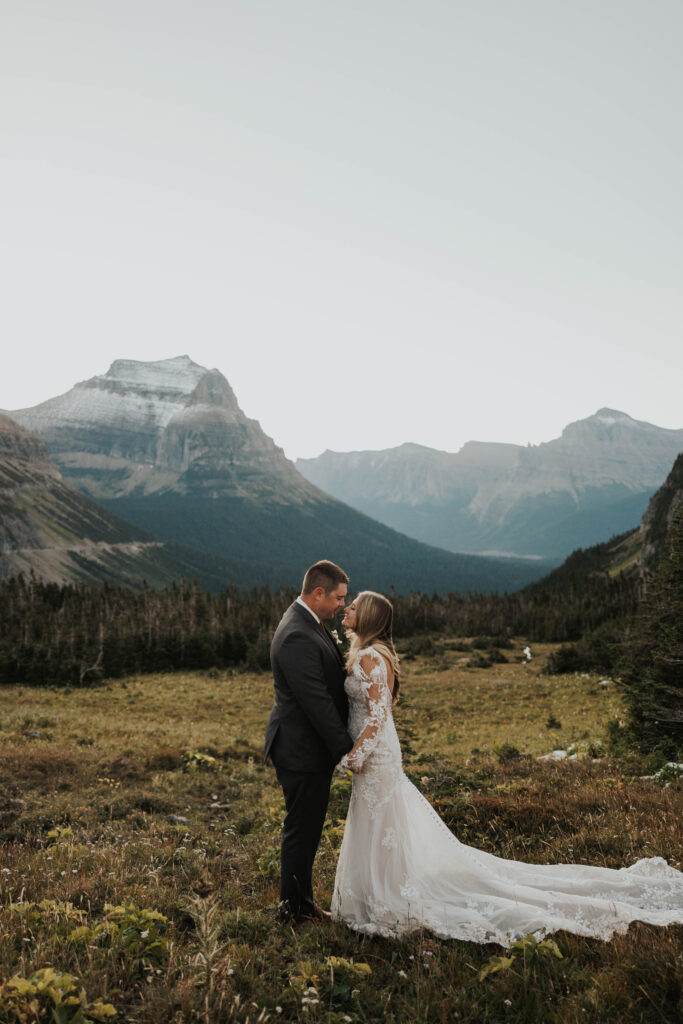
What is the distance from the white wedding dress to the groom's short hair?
811mm

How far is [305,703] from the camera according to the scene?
19.6 feet

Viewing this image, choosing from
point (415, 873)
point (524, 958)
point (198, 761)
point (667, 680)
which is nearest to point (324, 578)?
point (415, 873)

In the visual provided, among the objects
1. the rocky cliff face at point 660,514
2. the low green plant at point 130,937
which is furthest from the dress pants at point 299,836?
the rocky cliff face at point 660,514

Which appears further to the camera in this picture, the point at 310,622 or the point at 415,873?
the point at 310,622

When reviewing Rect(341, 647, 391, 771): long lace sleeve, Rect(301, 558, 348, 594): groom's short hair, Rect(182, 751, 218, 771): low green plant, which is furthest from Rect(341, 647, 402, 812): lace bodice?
Rect(182, 751, 218, 771): low green plant

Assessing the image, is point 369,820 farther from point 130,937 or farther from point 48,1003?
point 48,1003

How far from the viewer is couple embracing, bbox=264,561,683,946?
580 centimetres

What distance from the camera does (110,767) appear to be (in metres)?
16.1

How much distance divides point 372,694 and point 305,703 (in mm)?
754

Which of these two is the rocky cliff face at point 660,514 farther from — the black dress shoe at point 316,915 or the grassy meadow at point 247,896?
the black dress shoe at point 316,915

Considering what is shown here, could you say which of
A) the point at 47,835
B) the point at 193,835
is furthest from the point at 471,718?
the point at 47,835

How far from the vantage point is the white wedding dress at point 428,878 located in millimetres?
5453

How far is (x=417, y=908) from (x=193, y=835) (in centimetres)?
623

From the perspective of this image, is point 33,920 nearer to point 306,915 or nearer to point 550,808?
point 306,915
